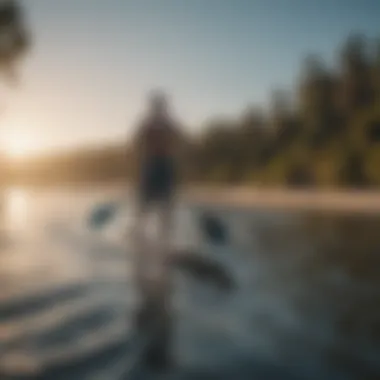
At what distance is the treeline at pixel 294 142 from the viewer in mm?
3164

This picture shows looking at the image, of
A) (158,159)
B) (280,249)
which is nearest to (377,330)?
(158,159)

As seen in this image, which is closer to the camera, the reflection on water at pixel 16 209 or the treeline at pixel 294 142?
the treeline at pixel 294 142

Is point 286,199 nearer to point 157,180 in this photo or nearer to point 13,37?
point 157,180

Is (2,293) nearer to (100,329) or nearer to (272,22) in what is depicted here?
(100,329)

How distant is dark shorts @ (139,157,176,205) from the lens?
10.2 ft

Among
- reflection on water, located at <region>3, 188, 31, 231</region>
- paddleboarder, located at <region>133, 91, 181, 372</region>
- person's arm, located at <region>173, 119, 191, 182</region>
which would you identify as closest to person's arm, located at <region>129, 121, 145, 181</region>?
paddleboarder, located at <region>133, 91, 181, 372</region>

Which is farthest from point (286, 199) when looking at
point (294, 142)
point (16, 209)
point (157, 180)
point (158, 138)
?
point (158, 138)

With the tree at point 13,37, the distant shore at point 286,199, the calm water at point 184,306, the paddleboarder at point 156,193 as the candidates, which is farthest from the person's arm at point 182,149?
the tree at point 13,37

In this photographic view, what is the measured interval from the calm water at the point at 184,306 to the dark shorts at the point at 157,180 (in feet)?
0.42

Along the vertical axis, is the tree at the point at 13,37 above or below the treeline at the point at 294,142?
above

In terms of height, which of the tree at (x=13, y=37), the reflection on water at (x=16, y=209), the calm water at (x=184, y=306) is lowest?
the calm water at (x=184, y=306)

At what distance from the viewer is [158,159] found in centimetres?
311

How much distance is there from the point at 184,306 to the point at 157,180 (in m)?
0.68

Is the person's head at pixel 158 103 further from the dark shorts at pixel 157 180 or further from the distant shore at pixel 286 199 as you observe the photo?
the distant shore at pixel 286 199
